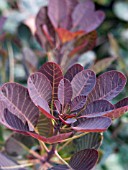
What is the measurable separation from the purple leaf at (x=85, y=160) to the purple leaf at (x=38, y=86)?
0.14 metres

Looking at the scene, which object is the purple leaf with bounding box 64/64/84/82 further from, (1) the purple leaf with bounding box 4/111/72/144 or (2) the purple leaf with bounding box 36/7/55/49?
(2) the purple leaf with bounding box 36/7/55/49

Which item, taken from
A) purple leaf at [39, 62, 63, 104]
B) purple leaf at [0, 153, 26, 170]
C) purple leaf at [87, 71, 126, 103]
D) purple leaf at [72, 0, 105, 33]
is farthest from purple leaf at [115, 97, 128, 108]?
purple leaf at [72, 0, 105, 33]

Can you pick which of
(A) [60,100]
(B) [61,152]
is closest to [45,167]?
(B) [61,152]

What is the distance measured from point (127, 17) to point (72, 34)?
69 cm

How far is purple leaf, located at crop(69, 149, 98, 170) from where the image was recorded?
735 millimetres

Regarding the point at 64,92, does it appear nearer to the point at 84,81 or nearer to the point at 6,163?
the point at 84,81

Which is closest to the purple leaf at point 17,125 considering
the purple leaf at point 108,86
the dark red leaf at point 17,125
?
the dark red leaf at point 17,125

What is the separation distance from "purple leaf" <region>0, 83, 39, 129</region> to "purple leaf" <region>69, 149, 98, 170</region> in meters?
0.11

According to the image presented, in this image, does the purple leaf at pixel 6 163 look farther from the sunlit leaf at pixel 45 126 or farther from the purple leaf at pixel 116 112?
the purple leaf at pixel 116 112

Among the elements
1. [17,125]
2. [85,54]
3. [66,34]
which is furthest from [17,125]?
[85,54]

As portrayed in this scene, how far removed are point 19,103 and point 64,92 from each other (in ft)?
0.32

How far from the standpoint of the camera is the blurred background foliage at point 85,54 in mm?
1111

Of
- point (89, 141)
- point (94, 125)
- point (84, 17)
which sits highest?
point (84, 17)

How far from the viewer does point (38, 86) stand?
2.42ft
